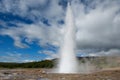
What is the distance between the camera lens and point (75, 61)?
46.4 m

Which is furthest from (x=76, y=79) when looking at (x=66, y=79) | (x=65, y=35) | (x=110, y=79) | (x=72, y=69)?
(x=65, y=35)

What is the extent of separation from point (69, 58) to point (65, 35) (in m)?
5.20

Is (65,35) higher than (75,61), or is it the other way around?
(65,35)

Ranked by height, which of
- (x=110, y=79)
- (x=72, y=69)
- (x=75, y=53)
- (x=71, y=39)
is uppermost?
(x=71, y=39)

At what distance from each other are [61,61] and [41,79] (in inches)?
621

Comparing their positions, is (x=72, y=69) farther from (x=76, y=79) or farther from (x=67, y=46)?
(x=76, y=79)

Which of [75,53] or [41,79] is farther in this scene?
[75,53]

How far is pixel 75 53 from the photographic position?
46750mm

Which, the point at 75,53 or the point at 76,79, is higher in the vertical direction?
the point at 75,53

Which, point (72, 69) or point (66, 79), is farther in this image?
point (72, 69)

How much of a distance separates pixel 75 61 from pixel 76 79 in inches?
626

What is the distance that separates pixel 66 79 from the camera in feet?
99.7

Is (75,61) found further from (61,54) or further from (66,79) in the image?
(66,79)

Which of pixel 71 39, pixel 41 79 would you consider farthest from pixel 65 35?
pixel 41 79
